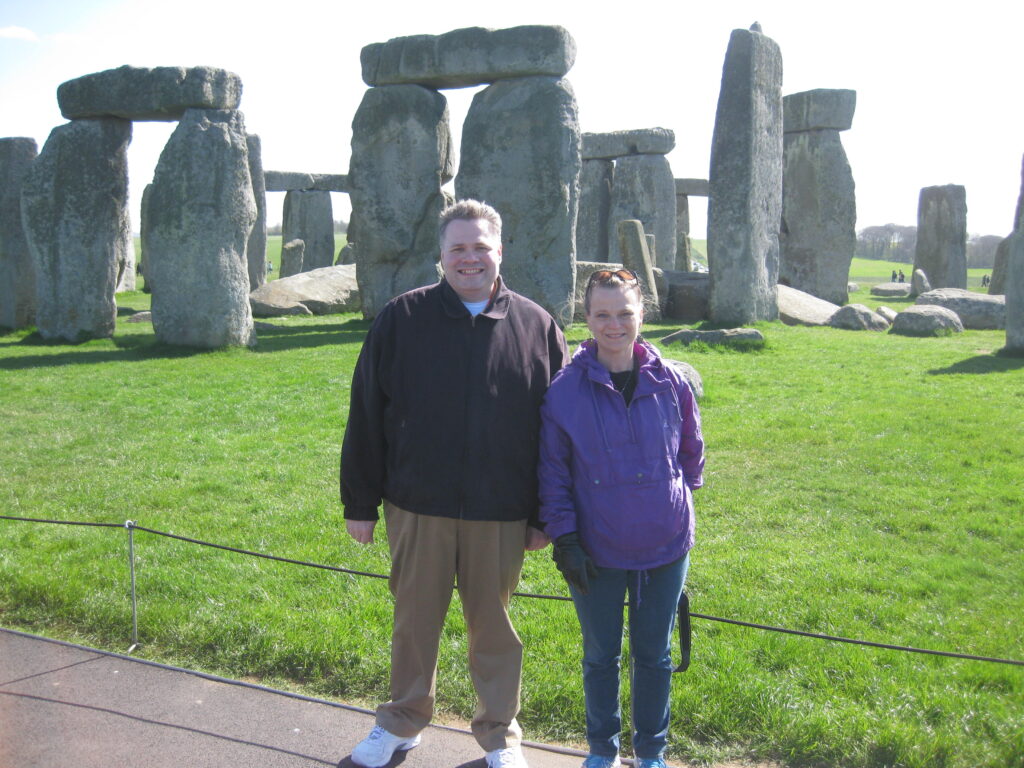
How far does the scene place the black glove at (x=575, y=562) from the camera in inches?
110

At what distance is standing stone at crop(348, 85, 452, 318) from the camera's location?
40.9 ft

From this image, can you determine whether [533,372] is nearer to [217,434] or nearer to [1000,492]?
[1000,492]

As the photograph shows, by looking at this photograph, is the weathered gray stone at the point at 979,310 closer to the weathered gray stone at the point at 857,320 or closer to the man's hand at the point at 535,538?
the weathered gray stone at the point at 857,320

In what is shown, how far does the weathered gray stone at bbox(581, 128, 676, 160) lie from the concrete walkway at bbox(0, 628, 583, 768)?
1743 cm

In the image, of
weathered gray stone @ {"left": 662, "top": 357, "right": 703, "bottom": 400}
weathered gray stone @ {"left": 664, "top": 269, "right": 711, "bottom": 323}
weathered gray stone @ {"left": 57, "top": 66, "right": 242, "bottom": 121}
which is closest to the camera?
weathered gray stone @ {"left": 662, "top": 357, "right": 703, "bottom": 400}

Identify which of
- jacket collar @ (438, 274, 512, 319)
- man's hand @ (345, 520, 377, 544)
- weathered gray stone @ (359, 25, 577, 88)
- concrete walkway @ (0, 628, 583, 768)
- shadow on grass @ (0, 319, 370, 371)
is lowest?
concrete walkway @ (0, 628, 583, 768)

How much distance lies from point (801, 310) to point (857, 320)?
35.2 inches

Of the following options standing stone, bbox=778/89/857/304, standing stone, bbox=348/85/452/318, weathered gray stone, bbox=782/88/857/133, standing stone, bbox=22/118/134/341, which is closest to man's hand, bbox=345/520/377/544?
standing stone, bbox=22/118/134/341

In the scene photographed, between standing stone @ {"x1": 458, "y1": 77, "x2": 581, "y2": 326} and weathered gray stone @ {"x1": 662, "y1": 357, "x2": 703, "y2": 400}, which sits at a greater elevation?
standing stone @ {"x1": 458, "y1": 77, "x2": 581, "y2": 326}

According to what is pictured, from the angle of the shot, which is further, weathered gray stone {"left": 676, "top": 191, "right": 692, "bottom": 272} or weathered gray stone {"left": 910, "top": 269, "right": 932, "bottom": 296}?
weathered gray stone {"left": 676, "top": 191, "right": 692, "bottom": 272}

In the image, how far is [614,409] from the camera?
287 cm

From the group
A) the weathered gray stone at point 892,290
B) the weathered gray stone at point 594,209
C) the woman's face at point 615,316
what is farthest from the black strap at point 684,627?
the weathered gray stone at point 892,290

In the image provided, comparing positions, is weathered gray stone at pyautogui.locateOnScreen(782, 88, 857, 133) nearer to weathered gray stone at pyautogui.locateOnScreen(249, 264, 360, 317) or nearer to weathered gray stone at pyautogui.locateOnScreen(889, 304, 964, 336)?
weathered gray stone at pyautogui.locateOnScreen(889, 304, 964, 336)

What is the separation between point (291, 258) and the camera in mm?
20297
